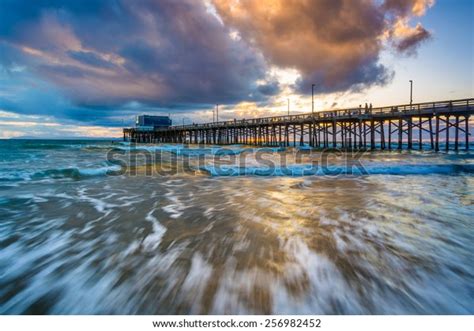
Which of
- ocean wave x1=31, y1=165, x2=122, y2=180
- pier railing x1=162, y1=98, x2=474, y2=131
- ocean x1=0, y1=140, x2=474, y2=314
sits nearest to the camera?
ocean x1=0, y1=140, x2=474, y2=314

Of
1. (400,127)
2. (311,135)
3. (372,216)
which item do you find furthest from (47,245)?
(311,135)

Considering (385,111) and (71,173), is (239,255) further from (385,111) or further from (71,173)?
(385,111)

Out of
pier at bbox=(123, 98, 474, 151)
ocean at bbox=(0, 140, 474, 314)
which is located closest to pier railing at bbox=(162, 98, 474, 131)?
pier at bbox=(123, 98, 474, 151)

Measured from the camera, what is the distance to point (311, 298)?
2238mm

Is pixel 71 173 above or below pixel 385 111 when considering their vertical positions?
below

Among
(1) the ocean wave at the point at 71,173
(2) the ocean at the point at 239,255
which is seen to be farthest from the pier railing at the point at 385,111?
(1) the ocean wave at the point at 71,173

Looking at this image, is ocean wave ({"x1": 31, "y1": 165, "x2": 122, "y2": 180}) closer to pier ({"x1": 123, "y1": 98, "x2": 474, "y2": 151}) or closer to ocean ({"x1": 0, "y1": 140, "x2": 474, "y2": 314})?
ocean ({"x1": 0, "y1": 140, "x2": 474, "y2": 314})

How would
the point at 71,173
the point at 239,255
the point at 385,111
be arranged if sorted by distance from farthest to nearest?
1. the point at 385,111
2. the point at 71,173
3. the point at 239,255

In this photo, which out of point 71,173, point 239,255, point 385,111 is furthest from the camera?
point 385,111

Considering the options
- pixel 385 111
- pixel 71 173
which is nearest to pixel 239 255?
pixel 71 173

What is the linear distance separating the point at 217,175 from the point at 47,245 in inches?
317

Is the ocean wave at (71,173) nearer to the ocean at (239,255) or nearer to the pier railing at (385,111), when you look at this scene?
the ocean at (239,255)

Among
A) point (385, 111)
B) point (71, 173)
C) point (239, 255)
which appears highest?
point (385, 111)

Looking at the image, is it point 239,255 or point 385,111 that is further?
point 385,111
